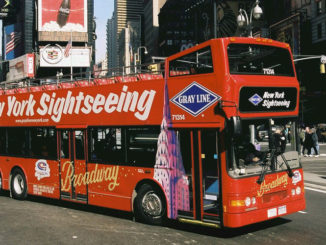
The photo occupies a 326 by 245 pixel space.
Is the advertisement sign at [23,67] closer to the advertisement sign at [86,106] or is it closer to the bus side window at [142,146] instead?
the advertisement sign at [86,106]

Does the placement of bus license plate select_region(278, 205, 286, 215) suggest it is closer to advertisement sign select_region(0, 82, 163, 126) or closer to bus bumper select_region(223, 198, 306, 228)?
bus bumper select_region(223, 198, 306, 228)

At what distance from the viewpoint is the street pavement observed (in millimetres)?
14730

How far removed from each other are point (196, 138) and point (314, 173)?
10.5 metres

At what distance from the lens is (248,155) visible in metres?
8.24

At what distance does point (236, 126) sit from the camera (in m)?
7.41

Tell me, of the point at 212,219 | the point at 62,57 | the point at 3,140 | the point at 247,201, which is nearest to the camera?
the point at 247,201

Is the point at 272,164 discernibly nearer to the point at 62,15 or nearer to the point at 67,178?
the point at 67,178

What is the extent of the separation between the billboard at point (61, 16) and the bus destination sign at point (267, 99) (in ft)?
241

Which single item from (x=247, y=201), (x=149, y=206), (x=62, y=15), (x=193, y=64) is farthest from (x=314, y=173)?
(x=62, y=15)

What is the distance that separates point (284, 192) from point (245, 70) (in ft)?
8.37

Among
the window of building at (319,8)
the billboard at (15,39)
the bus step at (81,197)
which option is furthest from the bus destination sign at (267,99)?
the billboard at (15,39)

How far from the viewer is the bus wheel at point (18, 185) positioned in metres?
13.4

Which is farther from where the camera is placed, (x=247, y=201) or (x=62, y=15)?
(x=62, y=15)

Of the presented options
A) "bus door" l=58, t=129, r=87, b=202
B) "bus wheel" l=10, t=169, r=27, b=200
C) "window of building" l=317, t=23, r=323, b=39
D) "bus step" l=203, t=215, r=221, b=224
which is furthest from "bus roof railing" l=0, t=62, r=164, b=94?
"window of building" l=317, t=23, r=323, b=39
